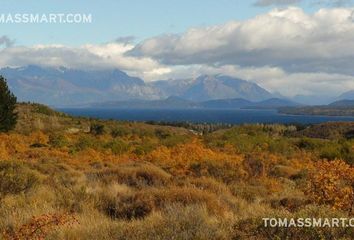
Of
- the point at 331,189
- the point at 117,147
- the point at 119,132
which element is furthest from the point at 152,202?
the point at 119,132

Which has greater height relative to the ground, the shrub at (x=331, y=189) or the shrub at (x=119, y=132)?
the shrub at (x=331, y=189)

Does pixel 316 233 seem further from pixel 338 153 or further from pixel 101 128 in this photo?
pixel 101 128

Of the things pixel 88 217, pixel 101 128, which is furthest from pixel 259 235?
pixel 101 128

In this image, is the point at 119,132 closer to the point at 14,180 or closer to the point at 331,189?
the point at 14,180

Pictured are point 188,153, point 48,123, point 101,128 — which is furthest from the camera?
point 48,123

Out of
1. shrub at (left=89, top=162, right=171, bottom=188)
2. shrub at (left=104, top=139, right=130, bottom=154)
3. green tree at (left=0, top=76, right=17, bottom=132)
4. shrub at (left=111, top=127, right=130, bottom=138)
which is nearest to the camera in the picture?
shrub at (left=89, top=162, right=171, bottom=188)

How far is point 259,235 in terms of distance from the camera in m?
7.36

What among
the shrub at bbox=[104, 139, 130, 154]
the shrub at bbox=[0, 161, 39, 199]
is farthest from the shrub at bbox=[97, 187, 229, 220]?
the shrub at bbox=[104, 139, 130, 154]

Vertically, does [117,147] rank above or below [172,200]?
below

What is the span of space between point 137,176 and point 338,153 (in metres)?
15.7

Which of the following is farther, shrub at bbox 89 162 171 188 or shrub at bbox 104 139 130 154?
shrub at bbox 104 139 130 154

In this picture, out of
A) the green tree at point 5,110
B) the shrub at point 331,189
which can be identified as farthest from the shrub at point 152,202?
the green tree at point 5,110

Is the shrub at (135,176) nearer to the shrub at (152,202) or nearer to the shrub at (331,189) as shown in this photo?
the shrub at (152,202)

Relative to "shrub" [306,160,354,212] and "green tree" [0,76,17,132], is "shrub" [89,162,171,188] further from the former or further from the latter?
"green tree" [0,76,17,132]
